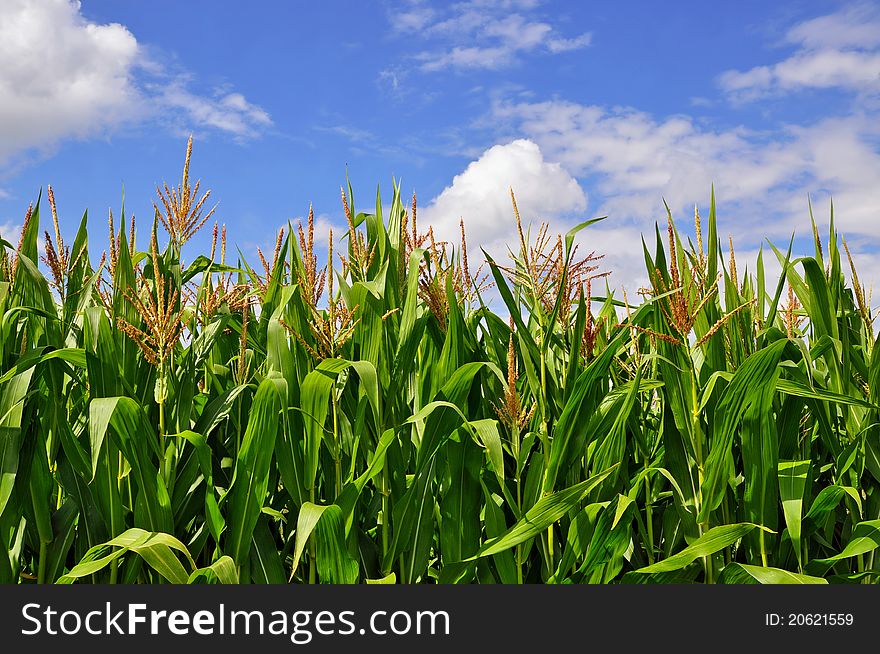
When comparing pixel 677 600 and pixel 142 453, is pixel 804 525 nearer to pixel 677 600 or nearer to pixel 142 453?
pixel 677 600

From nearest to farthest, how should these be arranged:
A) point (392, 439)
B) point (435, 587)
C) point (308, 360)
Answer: point (392, 439), point (435, 587), point (308, 360)

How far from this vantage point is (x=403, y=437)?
228 centimetres

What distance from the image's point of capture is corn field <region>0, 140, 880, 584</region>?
6.82 ft

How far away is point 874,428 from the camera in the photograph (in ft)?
→ 7.76

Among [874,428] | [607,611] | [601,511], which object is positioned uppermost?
[874,428]

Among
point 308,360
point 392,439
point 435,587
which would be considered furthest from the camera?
point 308,360

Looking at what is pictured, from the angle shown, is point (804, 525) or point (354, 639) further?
point (804, 525)

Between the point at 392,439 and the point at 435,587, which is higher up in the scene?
the point at 392,439

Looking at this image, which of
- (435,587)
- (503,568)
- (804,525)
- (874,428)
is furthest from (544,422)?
(874,428)

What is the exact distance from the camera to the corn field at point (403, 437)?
81.8 inches

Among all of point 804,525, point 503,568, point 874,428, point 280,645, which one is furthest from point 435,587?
point 874,428

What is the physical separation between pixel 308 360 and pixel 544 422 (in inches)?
31.3

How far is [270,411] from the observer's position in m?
2.05

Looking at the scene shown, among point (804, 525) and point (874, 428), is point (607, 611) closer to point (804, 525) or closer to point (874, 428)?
point (804, 525)
